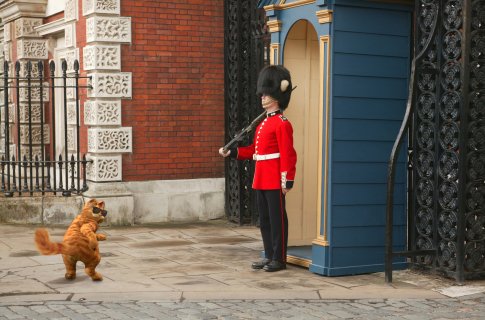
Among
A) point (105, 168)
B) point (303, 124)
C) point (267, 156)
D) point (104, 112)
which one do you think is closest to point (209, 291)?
point (267, 156)

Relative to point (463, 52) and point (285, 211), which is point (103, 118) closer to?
point (285, 211)

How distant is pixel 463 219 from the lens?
728 cm

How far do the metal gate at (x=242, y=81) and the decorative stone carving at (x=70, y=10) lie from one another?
6.71ft

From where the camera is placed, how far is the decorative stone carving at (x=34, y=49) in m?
14.1

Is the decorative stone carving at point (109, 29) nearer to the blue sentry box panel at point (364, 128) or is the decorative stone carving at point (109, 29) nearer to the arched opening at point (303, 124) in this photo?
the arched opening at point (303, 124)

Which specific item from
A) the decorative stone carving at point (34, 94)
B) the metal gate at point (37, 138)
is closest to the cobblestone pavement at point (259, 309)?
the metal gate at point (37, 138)

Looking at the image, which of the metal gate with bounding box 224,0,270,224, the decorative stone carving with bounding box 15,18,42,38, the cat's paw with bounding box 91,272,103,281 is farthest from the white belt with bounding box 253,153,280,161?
the decorative stone carving with bounding box 15,18,42,38

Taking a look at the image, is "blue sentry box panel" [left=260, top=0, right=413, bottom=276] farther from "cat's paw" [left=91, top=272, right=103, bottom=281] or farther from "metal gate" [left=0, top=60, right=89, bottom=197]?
"metal gate" [left=0, top=60, right=89, bottom=197]

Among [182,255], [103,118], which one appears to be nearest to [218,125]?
[103,118]

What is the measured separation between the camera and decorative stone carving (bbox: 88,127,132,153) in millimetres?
11117

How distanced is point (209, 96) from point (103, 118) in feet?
5.12

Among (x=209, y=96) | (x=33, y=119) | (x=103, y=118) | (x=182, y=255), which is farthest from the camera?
(x=33, y=119)

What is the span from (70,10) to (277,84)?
16.4 ft

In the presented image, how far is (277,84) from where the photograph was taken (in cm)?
794
